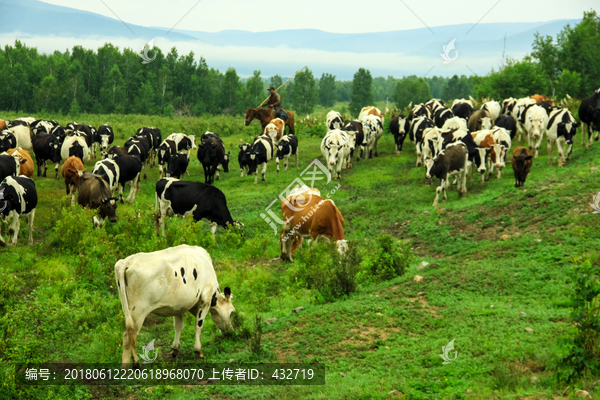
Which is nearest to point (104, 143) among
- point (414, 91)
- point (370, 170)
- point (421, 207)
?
point (370, 170)

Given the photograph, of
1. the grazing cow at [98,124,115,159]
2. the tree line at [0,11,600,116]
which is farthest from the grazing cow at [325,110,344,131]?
the tree line at [0,11,600,116]

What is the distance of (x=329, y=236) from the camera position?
14023mm

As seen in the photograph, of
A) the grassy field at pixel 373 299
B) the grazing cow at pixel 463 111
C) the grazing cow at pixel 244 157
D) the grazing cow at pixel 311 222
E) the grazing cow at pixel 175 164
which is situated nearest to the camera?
the grassy field at pixel 373 299

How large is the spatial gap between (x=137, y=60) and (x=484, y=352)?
8103 cm

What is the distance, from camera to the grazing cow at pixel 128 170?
19812mm

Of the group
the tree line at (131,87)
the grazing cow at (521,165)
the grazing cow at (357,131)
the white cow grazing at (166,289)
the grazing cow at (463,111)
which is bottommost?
the white cow grazing at (166,289)

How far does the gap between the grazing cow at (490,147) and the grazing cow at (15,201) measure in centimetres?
A: 1648

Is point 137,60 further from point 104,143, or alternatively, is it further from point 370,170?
point 370,170

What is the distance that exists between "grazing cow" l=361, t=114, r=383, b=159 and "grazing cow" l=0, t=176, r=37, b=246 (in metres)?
17.8

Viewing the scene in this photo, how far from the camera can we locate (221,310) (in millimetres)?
9109

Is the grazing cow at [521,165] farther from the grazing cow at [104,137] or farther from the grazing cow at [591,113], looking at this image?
the grazing cow at [104,137]

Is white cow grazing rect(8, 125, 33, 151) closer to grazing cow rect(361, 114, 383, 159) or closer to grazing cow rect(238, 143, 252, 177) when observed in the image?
grazing cow rect(238, 143, 252, 177)

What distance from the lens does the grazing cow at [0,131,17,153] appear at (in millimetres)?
22750

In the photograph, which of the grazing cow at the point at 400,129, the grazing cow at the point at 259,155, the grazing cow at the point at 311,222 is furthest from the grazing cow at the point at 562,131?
the grazing cow at the point at 259,155
